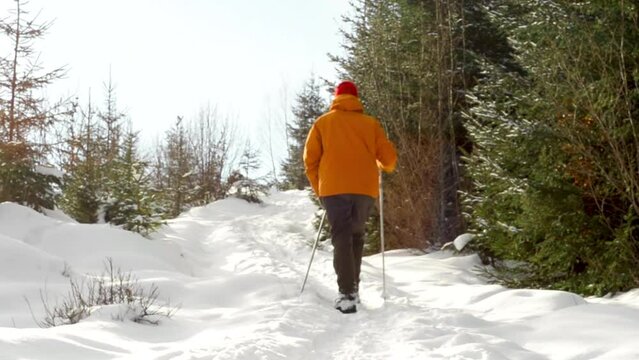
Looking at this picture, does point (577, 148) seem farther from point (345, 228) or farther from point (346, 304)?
point (346, 304)

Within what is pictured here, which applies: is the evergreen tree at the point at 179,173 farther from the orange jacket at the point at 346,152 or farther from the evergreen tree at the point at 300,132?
the orange jacket at the point at 346,152

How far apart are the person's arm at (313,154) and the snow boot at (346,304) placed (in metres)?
1.10

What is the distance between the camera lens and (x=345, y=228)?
5.33 meters

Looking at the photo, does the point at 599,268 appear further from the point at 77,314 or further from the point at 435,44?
the point at 435,44

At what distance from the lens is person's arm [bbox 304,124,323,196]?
221 inches

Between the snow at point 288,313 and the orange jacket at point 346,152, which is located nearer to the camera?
the snow at point 288,313

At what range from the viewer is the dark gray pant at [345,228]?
524 centimetres

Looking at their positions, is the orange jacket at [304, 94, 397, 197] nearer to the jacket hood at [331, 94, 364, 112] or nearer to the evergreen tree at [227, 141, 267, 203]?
the jacket hood at [331, 94, 364, 112]

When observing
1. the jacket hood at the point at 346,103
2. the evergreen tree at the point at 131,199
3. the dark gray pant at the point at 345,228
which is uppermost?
the jacket hood at the point at 346,103

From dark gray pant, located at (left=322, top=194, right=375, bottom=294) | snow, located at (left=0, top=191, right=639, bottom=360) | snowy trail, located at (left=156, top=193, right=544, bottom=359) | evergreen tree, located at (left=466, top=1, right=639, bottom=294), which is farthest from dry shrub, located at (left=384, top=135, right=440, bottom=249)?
dark gray pant, located at (left=322, top=194, right=375, bottom=294)

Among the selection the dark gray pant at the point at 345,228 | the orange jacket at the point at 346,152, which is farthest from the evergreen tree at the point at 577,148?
the dark gray pant at the point at 345,228

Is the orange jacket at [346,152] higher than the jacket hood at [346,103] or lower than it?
lower

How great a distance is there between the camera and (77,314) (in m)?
4.36

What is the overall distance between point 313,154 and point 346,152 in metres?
0.37
